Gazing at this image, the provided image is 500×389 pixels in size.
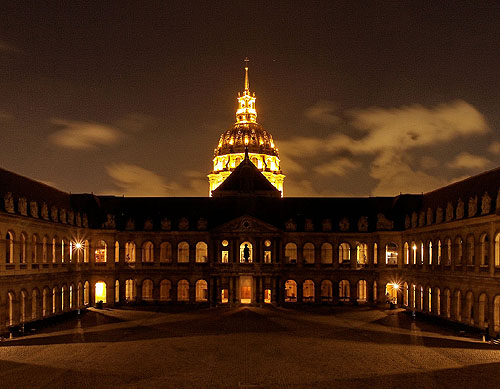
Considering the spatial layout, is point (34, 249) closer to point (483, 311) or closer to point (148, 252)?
point (148, 252)

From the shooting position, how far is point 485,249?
191ft

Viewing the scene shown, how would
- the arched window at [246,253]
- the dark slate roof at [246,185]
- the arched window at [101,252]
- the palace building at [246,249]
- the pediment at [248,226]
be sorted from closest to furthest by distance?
the palace building at [246,249]
the arched window at [101,252]
the pediment at [248,226]
the arched window at [246,253]
the dark slate roof at [246,185]

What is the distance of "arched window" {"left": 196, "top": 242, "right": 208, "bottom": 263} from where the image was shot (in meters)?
91.5

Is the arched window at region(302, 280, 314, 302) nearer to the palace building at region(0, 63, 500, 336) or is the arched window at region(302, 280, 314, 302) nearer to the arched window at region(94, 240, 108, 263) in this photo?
the palace building at region(0, 63, 500, 336)

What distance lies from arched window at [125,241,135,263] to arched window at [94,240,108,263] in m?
3.45

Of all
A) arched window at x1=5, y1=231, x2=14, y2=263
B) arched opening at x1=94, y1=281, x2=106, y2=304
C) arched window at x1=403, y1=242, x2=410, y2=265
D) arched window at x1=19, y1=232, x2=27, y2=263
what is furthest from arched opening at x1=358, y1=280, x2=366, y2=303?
arched window at x1=5, y1=231, x2=14, y2=263

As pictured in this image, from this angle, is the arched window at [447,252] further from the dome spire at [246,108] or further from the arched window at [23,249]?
the dome spire at [246,108]

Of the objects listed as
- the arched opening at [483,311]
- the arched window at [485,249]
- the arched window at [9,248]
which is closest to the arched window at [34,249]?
the arched window at [9,248]

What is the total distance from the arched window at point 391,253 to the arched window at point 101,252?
38751mm

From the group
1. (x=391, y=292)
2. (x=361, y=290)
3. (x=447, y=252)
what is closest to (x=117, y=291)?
(x=361, y=290)

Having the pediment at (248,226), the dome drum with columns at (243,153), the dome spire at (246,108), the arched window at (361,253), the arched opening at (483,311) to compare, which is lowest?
the arched opening at (483,311)

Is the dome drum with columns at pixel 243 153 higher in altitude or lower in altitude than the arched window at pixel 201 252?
Answer: higher

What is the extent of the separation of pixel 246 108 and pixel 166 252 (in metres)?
85.1

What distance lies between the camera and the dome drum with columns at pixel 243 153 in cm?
15438
